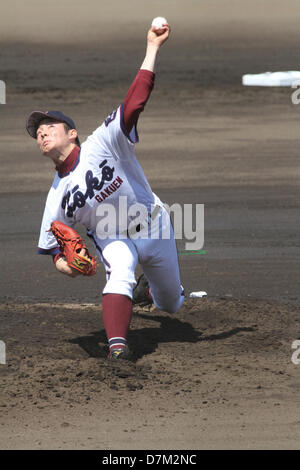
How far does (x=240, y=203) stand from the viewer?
40.4 feet

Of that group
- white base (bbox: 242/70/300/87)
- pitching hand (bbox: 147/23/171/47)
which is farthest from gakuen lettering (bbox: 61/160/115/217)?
white base (bbox: 242/70/300/87)

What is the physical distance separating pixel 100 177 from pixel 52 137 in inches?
17.4

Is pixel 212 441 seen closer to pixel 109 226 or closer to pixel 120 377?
pixel 120 377

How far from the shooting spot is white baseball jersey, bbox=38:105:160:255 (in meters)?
5.94

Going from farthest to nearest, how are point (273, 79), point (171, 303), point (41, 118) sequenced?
1. point (273, 79)
2. point (171, 303)
3. point (41, 118)

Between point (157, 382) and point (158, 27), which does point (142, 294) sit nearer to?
point (157, 382)

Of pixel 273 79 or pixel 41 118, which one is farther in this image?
pixel 273 79

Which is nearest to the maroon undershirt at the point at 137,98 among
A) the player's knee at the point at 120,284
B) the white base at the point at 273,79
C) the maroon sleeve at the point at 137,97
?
the maroon sleeve at the point at 137,97

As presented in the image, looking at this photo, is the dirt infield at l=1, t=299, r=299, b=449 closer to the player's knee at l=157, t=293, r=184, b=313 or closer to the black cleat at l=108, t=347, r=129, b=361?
the black cleat at l=108, t=347, r=129, b=361

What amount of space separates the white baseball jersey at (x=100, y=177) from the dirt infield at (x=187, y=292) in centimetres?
104

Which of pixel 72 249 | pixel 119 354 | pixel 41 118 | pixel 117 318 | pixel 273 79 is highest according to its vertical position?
pixel 273 79

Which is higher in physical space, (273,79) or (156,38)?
(273,79)

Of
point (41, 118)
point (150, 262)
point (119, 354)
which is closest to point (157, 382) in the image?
point (119, 354)

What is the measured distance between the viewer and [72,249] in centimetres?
593
